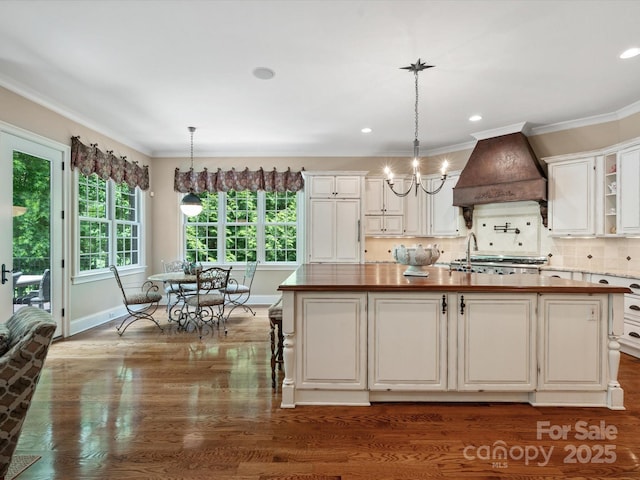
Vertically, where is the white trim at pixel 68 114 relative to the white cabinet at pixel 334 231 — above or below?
above

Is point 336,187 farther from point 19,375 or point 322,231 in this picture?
point 19,375

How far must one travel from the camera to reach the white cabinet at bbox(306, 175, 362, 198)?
5.53 metres

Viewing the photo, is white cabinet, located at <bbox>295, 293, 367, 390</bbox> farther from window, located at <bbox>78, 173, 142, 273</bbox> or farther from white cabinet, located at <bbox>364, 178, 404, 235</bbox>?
window, located at <bbox>78, 173, 142, 273</bbox>

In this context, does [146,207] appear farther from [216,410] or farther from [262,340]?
[216,410]

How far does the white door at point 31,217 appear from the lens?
129 inches

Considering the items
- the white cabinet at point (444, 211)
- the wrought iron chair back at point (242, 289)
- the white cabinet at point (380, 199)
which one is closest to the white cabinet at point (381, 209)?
the white cabinet at point (380, 199)

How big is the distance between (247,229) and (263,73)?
3444 millimetres

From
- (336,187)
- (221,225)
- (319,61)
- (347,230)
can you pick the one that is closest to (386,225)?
(347,230)

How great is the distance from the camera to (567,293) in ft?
7.72

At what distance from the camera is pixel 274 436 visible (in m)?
2.08

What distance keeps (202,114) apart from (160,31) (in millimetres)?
1770

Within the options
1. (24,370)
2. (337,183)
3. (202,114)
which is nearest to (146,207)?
(202,114)

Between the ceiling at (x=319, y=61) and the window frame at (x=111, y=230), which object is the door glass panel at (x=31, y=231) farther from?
the ceiling at (x=319, y=61)

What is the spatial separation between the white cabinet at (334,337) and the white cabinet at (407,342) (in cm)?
8
